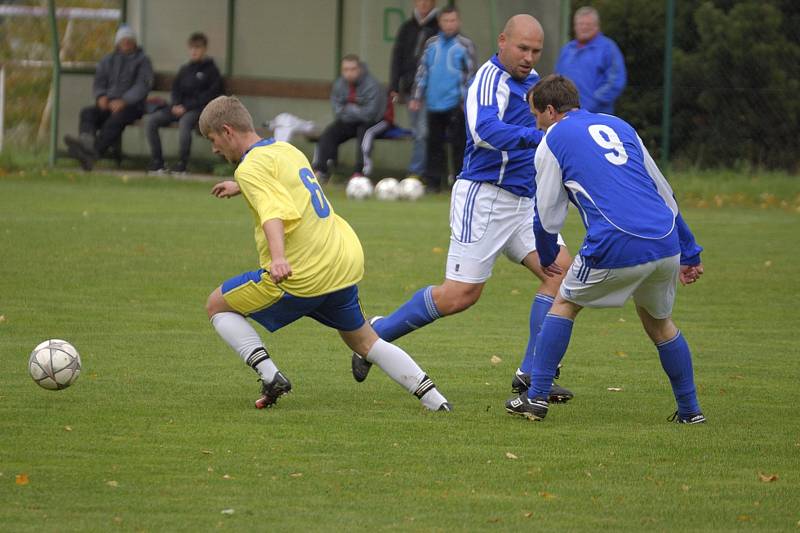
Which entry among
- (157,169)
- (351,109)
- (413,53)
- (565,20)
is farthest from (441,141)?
(157,169)

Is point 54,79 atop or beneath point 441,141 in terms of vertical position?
atop

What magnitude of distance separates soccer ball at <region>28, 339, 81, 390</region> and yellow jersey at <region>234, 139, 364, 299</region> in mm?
1123

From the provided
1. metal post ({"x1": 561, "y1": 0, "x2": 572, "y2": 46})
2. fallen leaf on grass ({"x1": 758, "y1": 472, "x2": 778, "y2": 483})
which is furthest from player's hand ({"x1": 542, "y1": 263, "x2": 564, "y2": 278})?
metal post ({"x1": 561, "y1": 0, "x2": 572, "y2": 46})

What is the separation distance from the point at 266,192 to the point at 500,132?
152cm

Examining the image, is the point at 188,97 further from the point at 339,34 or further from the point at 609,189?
the point at 609,189

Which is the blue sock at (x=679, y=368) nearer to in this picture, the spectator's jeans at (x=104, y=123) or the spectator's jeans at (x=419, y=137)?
the spectator's jeans at (x=419, y=137)

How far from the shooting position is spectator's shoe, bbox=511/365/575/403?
7.23 meters

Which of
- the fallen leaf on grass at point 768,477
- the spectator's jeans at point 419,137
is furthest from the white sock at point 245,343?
the spectator's jeans at point 419,137

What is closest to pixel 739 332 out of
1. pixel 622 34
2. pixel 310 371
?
pixel 310 371

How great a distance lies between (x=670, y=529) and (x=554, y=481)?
0.73m

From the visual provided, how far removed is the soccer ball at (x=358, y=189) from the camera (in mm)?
17938

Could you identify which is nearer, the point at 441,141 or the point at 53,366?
the point at 53,366

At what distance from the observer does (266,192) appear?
6.33m

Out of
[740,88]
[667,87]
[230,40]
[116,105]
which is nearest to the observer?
[667,87]
